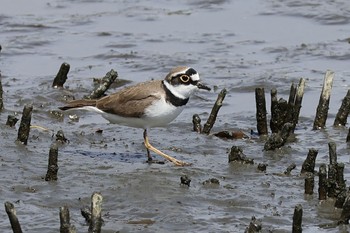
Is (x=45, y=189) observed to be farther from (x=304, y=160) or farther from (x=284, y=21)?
(x=284, y=21)

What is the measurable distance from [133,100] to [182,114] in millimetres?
2216

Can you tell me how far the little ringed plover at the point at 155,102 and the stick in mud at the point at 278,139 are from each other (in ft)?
3.36

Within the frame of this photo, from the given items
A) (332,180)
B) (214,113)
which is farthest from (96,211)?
(214,113)

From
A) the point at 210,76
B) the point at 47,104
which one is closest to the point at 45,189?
the point at 47,104

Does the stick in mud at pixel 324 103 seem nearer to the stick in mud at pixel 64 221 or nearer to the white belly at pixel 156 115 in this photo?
the white belly at pixel 156 115

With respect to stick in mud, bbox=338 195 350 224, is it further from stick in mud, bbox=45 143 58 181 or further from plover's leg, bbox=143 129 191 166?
stick in mud, bbox=45 143 58 181

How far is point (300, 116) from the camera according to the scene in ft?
44.0

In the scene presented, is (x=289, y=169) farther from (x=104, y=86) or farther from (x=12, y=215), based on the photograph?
(x=12, y=215)

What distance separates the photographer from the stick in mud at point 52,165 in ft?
32.8

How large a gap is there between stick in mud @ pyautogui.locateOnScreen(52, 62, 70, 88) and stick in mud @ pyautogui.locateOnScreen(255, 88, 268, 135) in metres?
3.16

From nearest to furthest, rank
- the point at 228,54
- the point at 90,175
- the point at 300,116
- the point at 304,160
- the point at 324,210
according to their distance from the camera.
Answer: the point at 324,210
the point at 90,175
the point at 304,160
the point at 300,116
the point at 228,54

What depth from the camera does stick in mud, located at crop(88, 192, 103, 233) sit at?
7.86m

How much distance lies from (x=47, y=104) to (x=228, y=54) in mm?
3801

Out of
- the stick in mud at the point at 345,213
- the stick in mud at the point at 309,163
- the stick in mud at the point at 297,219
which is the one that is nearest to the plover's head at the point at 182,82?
the stick in mud at the point at 309,163
